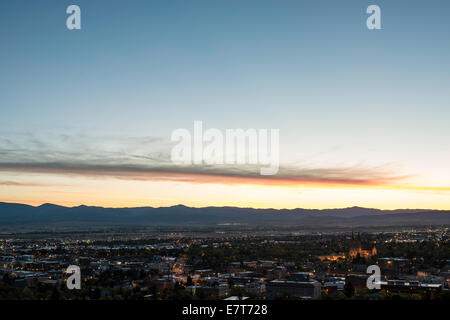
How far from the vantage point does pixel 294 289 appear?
2424 inches

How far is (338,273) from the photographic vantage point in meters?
87.2

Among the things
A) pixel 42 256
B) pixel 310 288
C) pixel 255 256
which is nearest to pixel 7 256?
pixel 42 256

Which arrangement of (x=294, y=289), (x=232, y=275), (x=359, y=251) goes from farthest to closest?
(x=359, y=251) → (x=232, y=275) → (x=294, y=289)

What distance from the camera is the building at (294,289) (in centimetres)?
6062

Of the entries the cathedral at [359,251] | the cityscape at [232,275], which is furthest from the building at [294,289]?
the cathedral at [359,251]

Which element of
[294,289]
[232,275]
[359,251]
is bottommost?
[232,275]

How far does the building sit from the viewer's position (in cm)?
6062

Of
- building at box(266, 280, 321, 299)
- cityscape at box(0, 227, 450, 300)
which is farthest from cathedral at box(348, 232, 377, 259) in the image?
building at box(266, 280, 321, 299)

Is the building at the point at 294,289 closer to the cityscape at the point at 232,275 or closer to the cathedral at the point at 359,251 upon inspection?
the cityscape at the point at 232,275

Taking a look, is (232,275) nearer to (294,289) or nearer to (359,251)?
(294,289)

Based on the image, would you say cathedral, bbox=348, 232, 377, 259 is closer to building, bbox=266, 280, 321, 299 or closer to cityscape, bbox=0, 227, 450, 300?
cityscape, bbox=0, 227, 450, 300

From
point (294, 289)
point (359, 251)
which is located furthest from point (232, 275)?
point (359, 251)
